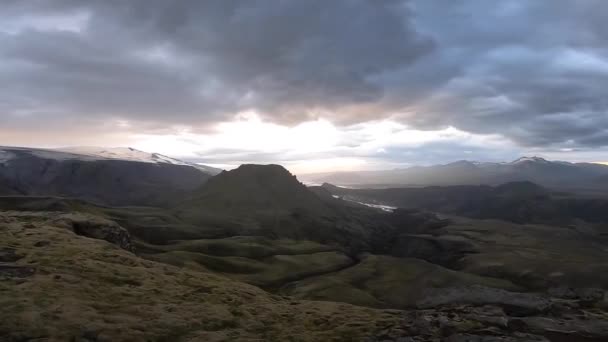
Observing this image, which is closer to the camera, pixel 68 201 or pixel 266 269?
pixel 266 269

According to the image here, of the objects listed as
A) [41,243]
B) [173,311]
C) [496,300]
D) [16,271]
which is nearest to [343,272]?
[496,300]

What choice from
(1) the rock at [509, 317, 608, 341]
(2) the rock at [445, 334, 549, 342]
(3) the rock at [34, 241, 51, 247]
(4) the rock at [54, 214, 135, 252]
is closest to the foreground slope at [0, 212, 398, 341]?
(3) the rock at [34, 241, 51, 247]

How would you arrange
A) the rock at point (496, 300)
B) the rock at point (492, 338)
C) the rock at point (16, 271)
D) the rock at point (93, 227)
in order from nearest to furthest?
the rock at point (492, 338)
the rock at point (16, 271)
the rock at point (496, 300)
the rock at point (93, 227)

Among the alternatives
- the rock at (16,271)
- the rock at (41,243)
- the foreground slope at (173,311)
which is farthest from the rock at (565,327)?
the rock at (41,243)

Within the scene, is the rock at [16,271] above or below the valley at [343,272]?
above

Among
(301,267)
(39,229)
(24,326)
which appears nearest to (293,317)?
(24,326)

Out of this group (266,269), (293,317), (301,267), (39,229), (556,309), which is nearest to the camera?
(293,317)

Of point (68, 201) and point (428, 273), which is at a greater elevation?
point (68, 201)

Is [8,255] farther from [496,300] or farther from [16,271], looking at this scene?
[496,300]

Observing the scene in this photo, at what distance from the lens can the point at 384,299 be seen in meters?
97.8

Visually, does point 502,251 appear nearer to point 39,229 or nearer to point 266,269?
point 266,269

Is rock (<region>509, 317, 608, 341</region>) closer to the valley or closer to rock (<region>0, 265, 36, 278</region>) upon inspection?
the valley

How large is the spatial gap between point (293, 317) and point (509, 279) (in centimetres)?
12152

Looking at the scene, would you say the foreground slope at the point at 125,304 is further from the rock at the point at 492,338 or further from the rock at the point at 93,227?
the rock at the point at 93,227
